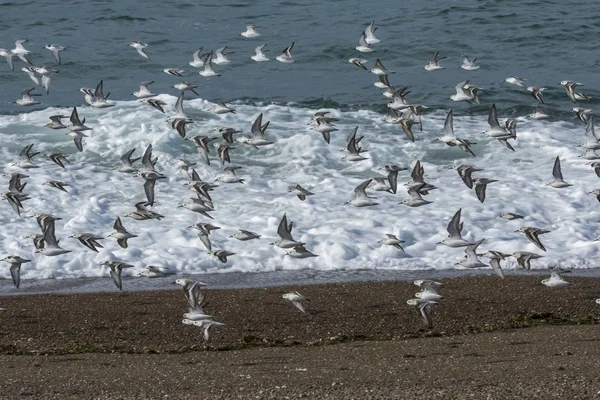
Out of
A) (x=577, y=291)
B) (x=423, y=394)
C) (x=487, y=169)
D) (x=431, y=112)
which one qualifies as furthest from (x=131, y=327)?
(x=431, y=112)

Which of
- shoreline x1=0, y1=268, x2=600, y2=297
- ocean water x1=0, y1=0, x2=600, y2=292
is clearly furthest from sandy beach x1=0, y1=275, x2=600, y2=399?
ocean water x1=0, y1=0, x2=600, y2=292

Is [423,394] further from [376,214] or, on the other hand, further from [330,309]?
[376,214]

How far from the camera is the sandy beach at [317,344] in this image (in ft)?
33.7

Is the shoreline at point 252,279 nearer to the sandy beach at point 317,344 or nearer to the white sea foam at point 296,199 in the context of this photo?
the white sea foam at point 296,199

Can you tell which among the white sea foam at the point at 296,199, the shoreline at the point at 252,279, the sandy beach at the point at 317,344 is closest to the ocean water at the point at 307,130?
the white sea foam at the point at 296,199

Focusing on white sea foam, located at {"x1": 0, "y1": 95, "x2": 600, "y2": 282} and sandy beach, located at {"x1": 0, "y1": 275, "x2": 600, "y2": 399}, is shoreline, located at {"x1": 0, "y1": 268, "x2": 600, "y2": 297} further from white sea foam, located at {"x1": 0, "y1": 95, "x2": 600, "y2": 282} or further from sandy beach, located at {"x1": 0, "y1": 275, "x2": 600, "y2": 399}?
sandy beach, located at {"x1": 0, "y1": 275, "x2": 600, "y2": 399}

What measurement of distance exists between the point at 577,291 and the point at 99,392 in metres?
7.09

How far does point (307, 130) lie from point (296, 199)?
15.4 feet

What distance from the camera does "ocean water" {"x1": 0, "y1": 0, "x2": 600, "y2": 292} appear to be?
17.6 meters

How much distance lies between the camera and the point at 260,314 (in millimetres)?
14016

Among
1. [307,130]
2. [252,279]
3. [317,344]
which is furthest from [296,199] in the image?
[317,344]

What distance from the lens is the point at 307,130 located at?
24406 millimetres

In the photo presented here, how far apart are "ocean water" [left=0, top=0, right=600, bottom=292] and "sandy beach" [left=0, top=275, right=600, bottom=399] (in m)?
1.71

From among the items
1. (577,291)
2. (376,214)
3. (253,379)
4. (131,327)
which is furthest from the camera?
(376,214)
